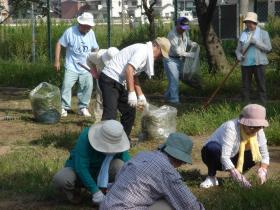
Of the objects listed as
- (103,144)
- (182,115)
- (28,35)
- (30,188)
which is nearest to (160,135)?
(182,115)

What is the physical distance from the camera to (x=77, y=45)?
10188mm

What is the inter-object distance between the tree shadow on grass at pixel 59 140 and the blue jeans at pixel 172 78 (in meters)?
3.41

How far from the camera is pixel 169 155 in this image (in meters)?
4.33

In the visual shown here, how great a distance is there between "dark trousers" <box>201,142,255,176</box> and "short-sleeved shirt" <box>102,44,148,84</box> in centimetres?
134

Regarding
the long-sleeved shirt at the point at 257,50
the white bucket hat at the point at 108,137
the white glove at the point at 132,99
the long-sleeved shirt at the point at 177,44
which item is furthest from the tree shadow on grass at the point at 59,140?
the long-sleeved shirt at the point at 177,44

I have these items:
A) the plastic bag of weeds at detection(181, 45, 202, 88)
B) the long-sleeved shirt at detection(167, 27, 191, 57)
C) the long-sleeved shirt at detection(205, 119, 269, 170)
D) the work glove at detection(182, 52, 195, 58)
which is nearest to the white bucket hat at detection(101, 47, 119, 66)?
the long-sleeved shirt at detection(205, 119, 269, 170)

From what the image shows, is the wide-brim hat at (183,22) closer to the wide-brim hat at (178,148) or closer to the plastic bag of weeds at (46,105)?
the plastic bag of weeds at (46,105)

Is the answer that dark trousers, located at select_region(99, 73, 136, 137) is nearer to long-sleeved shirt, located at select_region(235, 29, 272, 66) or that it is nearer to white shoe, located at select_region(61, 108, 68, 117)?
white shoe, located at select_region(61, 108, 68, 117)

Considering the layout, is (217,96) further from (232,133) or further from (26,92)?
(232,133)

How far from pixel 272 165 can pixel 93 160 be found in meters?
2.36

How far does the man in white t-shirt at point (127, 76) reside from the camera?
6.91 metres

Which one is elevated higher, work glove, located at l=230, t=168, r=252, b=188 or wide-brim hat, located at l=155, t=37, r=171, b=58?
wide-brim hat, located at l=155, t=37, r=171, b=58

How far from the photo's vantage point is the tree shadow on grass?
8031 mm

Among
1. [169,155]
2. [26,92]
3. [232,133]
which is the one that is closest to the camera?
[169,155]
